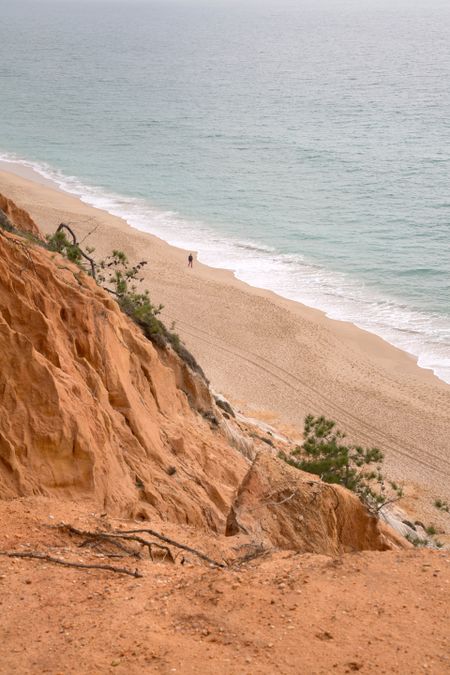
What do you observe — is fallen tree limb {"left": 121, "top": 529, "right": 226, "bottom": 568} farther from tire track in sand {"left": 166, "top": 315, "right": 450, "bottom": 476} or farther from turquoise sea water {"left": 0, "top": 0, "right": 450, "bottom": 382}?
turquoise sea water {"left": 0, "top": 0, "right": 450, "bottom": 382}

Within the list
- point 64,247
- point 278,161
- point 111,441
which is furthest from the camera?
point 278,161

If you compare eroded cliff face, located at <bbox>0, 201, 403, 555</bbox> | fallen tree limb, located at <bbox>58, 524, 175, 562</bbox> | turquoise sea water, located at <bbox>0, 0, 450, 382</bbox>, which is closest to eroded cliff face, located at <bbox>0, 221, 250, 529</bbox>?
eroded cliff face, located at <bbox>0, 201, 403, 555</bbox>

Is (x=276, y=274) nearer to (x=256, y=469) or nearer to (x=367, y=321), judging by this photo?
(x=367, y=321)

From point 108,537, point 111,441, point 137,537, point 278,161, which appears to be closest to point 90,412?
point 111,441

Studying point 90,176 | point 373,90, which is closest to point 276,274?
point 90,176

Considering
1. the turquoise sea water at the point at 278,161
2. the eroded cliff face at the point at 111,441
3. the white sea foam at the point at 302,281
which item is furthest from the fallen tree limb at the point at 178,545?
the turquoise sea water at the point at 278,161

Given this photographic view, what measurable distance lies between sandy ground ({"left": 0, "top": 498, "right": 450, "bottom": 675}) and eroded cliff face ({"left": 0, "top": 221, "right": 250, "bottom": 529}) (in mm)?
1333

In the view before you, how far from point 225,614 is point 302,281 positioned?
121 feet

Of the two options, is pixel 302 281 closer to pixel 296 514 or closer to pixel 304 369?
pixel 304 369

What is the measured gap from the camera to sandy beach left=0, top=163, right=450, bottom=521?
28.6 metres

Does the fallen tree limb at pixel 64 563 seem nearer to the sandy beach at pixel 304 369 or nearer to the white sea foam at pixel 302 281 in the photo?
the sandy beach at pixel 304 369

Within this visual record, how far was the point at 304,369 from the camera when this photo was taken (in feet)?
111

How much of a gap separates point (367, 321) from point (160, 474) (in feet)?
90.2

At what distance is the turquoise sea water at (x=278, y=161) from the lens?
44938 mm
